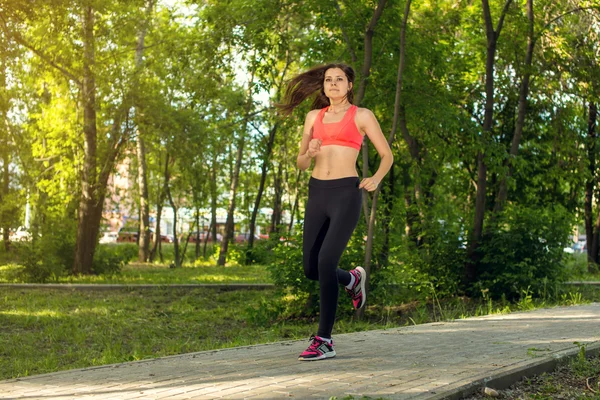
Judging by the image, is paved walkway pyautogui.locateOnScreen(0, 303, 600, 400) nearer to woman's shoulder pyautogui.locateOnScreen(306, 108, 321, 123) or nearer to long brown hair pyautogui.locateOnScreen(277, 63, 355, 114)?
woman's shoulder pyautogui.locateOnScreen(306, 108, 321, 123)

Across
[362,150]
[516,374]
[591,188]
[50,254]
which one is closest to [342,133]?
[516,374]

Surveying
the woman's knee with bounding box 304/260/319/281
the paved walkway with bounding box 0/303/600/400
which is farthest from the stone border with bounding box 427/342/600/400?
the woman's knee with bounding box 304/260/319/281

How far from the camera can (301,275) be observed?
→ 12.5 metres

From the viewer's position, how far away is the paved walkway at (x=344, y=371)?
5.24 metres

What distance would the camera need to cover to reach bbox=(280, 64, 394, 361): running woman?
648cm

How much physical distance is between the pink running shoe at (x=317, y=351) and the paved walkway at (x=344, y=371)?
9 centimetres

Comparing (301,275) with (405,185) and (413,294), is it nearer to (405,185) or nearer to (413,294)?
(413,294)

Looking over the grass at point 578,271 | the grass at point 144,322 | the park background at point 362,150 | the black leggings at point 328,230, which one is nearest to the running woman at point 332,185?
the black leggings at point 328,230

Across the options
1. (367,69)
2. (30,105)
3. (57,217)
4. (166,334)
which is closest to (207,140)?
(57,217)

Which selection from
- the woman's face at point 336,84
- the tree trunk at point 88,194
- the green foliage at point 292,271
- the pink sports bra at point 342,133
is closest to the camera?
the pink sports bra at point 342,133

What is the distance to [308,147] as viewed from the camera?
6734 mm

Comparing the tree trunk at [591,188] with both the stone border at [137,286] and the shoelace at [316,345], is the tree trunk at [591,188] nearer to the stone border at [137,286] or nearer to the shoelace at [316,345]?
the stone border at [137,286]

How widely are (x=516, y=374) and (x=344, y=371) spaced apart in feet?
4.30

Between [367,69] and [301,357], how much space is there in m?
7.23
